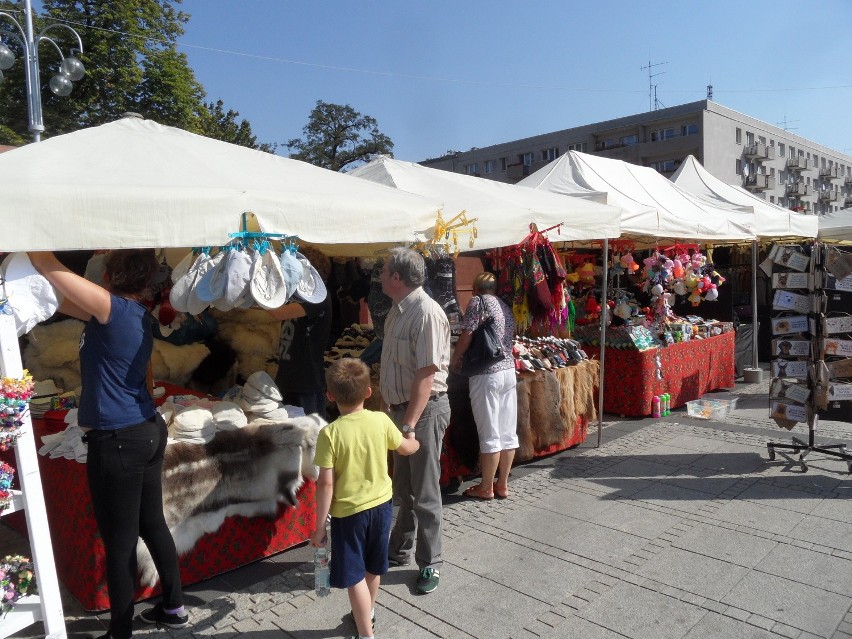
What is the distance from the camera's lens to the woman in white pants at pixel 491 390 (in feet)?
14.6

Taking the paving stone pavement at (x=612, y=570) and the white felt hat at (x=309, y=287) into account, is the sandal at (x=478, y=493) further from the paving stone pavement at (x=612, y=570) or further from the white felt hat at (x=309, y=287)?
the white felt hat at (x=309, y=287)

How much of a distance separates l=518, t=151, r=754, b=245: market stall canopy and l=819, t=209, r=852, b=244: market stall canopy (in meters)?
1.04

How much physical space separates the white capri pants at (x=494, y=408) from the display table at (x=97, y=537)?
1306 mm

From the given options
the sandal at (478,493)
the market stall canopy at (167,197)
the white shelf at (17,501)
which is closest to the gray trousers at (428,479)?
the market stall canopy at (167,197)

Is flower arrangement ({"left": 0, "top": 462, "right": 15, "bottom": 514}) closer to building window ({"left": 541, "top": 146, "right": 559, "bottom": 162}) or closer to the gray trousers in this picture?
the gray trousers

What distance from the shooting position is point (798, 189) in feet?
204

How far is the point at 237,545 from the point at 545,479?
2.59 meters

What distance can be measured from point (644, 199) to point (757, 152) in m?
52.7

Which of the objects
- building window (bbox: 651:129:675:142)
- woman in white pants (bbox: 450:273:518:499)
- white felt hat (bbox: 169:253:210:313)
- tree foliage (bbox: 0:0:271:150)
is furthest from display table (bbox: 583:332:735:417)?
building window (bbox: 651:129:675:142)

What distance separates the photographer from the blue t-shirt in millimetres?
2598

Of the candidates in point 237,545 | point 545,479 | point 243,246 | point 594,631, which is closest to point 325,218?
point 243,246

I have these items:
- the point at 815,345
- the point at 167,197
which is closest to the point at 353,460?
the point at 167,197

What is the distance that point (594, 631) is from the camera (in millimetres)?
2967

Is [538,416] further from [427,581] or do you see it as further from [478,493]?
[427,581]
